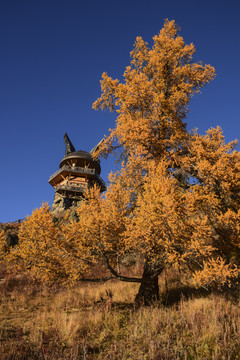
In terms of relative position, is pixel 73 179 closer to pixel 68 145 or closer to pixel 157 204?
pixel 68 145

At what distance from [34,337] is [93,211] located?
11.6 ft

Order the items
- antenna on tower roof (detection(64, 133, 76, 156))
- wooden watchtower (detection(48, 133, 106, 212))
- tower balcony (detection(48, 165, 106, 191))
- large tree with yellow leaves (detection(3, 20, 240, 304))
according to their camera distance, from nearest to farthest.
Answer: large tree with yellow leaves (detection(3, 20, 240, 304))
wooden watchtower (detection(48, 133, 106, 212))
tower balcony (detection(48, 165, 106, 191))
antenna on tower roof (detection(64, 133, 76, 156))

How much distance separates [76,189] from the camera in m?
32.6

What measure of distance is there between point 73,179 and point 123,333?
29.8m

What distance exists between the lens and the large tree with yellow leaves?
569 cm

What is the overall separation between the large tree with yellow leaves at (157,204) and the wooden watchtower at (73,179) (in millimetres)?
22876

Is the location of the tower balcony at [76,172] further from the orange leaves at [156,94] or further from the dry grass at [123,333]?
the dry grass at [123,333]

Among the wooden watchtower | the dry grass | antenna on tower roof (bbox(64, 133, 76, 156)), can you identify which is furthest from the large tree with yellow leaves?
→ antenna on tower roof (bbox(64, 133, 76, 156))

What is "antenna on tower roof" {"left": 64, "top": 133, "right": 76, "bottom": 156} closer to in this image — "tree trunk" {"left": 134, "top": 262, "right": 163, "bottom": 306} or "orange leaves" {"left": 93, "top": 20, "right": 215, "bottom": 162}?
"orange leaves" {"left": 93, "top": 20, "right": 215, "bottom": 162}

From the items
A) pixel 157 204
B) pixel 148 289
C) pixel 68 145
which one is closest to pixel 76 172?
pixel 68 145

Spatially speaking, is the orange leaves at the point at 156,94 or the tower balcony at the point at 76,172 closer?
the orange leaves at the point at 156,94

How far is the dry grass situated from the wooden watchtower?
76.6 ft

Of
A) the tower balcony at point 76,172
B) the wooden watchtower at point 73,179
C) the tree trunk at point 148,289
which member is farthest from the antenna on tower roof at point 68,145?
the tree trunk at point 148,289

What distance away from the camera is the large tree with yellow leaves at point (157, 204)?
18.7 ft
